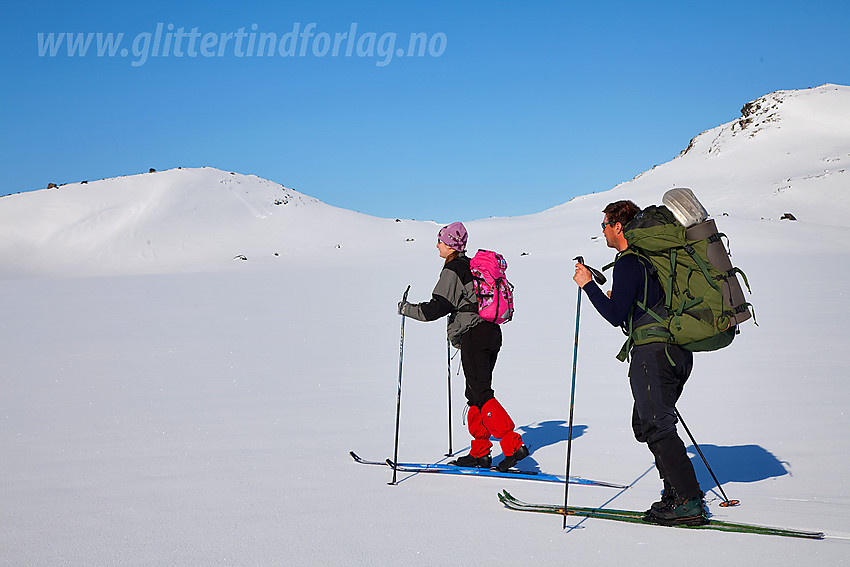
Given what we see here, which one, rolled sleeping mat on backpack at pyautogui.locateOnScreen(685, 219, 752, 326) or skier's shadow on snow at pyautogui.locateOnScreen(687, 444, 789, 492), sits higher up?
rolled sleeping mat on backpack at pyautogui.locateOnScreen(685, 219, 752, 326)

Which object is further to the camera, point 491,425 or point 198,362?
point 198,362

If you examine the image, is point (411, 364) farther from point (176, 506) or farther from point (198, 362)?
point (176, 506)

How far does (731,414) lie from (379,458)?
4112 mm

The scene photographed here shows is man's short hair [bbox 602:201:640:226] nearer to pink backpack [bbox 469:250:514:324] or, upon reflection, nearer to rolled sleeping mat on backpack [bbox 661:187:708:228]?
rolled sleeping mat on backpack [bbox 661:187:708:228]

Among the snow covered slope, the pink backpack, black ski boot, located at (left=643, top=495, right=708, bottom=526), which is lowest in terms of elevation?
black ski boot, located at (left=643, top=495, right=708, bottom=526)

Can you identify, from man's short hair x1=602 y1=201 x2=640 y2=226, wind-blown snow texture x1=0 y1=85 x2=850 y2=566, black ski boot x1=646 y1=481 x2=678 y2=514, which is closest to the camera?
wind-blown snow texture x1=0 y1=85 x2=850 y2=566

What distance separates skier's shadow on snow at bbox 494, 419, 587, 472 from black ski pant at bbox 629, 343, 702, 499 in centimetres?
214

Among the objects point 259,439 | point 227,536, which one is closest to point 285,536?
point 227,536

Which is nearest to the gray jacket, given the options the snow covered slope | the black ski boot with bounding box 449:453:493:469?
Result: the black ski boot with bounding box 449:453:493:469

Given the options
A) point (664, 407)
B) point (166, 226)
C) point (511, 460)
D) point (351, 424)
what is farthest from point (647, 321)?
point (166, 226)

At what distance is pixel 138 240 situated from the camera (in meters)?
46.4

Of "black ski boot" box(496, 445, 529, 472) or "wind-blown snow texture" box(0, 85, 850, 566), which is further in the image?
"black ski boot" box(496, 445, 529, 472)

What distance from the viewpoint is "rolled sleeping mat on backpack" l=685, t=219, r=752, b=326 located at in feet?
13.9

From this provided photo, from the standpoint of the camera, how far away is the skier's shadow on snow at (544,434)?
6911 mm
